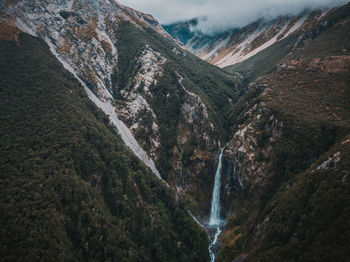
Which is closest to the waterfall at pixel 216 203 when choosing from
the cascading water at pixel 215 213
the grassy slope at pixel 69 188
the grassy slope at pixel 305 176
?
the cascading water at pixel 215 213

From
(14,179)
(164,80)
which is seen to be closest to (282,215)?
(14,179)

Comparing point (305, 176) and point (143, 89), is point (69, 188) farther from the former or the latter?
point (143, 89)

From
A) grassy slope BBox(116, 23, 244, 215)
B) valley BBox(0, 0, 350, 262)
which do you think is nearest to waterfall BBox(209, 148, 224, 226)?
valley BBox(0, 0, 350, 262)

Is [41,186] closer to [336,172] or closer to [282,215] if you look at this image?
[282,215]

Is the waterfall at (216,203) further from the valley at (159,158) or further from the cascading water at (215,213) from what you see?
the valley at (159,158)

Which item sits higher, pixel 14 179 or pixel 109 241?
pixel 14 179

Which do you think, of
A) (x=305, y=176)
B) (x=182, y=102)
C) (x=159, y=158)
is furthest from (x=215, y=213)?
(x=182, y=102)
